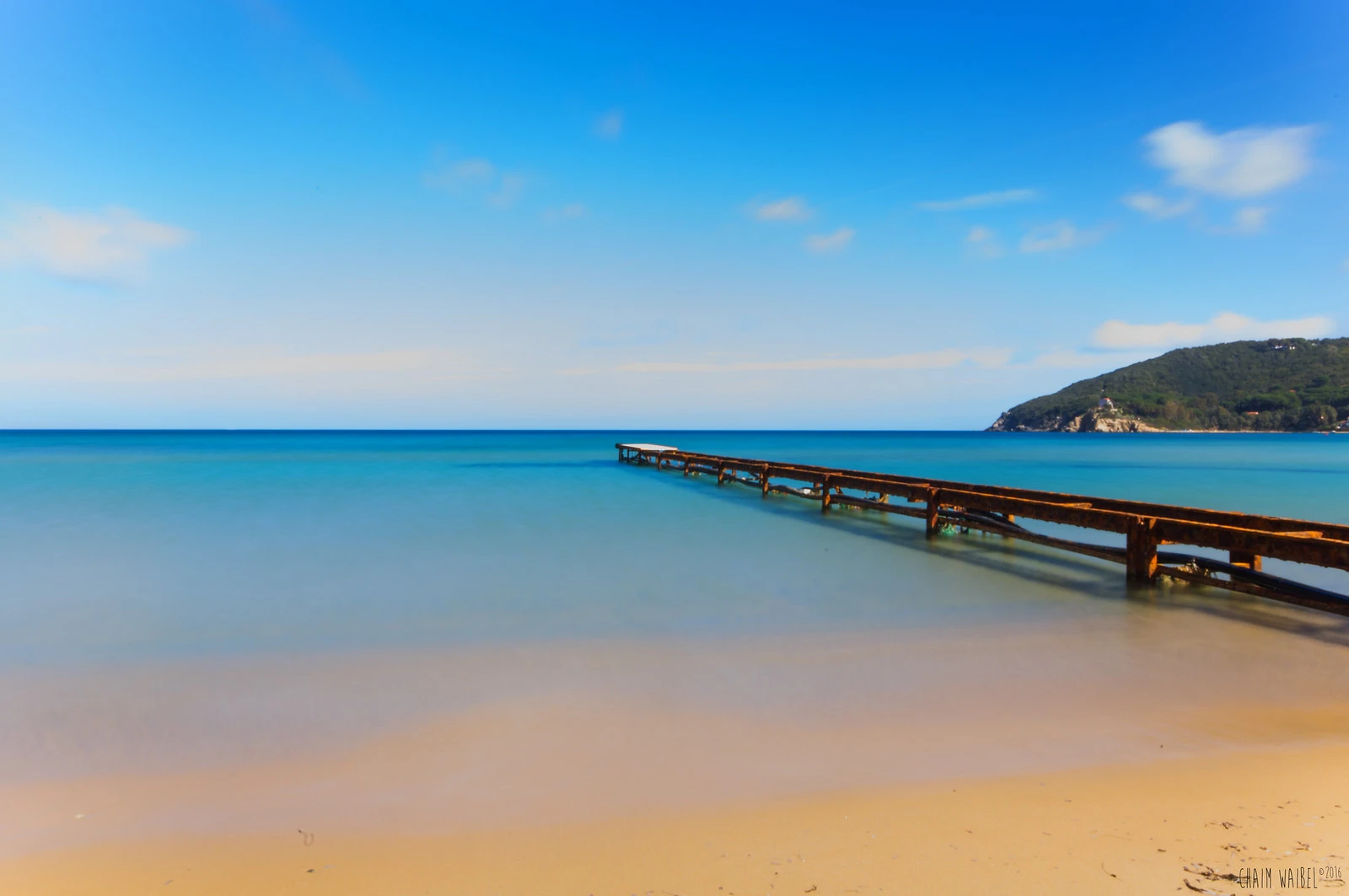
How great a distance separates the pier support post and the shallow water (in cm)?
47

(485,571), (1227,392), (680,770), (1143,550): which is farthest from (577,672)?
(1227,392)

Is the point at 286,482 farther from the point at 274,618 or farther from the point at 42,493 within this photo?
the point at 274,618

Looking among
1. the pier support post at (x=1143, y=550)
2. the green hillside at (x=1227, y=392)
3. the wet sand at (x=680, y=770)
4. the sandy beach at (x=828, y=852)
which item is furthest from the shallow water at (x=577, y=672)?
the green hillside at (x=1227, y=392)

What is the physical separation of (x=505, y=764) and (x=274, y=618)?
5.10m

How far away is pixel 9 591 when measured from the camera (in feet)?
31.3

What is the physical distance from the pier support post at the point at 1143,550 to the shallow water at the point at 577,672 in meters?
0.47

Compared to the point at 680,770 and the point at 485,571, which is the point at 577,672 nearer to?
the point at 680,770

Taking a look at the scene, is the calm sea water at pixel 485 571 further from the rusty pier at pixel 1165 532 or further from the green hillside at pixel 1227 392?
the green hillside at pixel 1227 392

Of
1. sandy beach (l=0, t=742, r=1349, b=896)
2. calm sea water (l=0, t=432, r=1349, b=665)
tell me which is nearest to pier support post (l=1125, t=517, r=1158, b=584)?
calm sea water (l=0, t=432, r=1349, b=665)

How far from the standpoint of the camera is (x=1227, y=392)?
129250 mm

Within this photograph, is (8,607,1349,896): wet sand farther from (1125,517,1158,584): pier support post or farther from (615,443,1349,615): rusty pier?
(1125,517,1158,584): pier support post

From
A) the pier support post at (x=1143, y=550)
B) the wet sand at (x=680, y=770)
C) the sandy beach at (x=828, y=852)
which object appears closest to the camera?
the sandy beach at (x=828, y=852)

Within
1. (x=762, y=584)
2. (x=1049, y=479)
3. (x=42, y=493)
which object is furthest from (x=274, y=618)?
(x=1049, y=479)

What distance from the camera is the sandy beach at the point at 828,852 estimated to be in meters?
3.01
